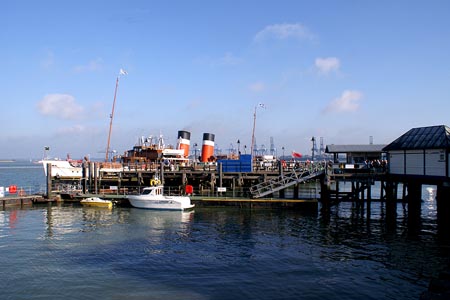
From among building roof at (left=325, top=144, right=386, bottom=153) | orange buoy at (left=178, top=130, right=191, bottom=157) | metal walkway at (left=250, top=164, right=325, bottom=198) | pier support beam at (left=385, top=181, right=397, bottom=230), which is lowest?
pier support beam at (left=385, top=181, right=397, bottom=230)

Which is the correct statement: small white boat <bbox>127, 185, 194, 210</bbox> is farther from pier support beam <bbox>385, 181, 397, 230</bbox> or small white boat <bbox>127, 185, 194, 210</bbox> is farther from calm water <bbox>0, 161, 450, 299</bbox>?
pier support beam <bbox>385, 181, 397, 230</bbox>

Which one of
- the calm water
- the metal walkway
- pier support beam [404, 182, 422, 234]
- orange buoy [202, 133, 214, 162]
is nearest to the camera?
the calm water

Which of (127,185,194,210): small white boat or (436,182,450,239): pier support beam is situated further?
(127,185,194,210): small white boat

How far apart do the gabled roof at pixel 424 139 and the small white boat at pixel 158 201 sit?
68.9 ft

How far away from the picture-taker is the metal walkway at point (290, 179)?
132 feet

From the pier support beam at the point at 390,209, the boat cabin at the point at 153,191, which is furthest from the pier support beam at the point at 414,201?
the boat cabin at the point at 153,191

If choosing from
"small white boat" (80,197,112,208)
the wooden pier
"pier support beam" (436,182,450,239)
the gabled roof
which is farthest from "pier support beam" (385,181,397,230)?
the wooden pier

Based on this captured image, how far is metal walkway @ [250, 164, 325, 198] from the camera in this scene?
40.4 meters

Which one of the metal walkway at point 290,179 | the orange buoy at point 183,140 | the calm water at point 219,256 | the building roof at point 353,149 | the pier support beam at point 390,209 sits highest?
the orange buoy at point 183,140

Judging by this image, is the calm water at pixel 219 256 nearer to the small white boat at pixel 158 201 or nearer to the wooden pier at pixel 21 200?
the small white boat at pixel 158 201

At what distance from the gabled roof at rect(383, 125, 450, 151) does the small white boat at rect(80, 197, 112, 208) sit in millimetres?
29475

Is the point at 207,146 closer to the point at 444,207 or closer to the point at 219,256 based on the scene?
the point at 444,207

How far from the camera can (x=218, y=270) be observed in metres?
20.1

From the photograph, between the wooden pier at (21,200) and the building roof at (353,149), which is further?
the building roof at (353,149)
